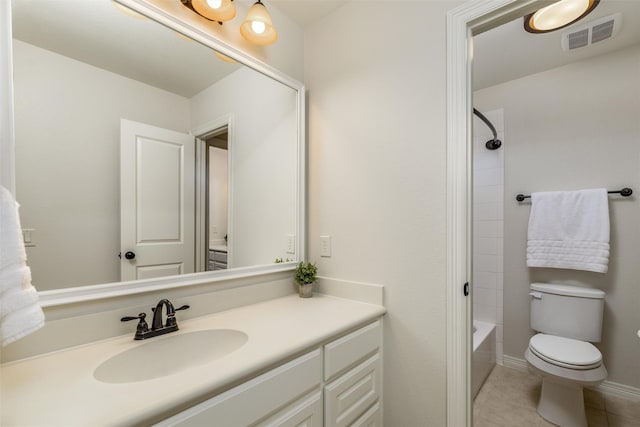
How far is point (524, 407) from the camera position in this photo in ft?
6.36

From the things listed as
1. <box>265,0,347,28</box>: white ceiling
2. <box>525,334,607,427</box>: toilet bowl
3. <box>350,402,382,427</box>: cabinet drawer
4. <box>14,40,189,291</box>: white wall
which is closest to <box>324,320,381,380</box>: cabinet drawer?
<box>350,402,382,427</box>: cabinet drawer

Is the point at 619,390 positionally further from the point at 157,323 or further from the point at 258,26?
the point at 258,26

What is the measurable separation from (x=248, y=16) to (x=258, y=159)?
662 millimetres

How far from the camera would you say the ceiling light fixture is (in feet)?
3.98

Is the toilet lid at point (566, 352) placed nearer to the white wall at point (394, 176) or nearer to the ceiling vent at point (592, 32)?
the white wall at point (394, 176)

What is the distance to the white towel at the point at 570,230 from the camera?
6.51ft

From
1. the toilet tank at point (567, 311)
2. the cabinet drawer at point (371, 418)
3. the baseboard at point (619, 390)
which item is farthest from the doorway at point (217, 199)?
the baseboard at point (619, 390)

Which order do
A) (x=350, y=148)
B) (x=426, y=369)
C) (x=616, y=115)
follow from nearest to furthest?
(x=426, y=369), (x=350, y=148), (x=616, y=115)

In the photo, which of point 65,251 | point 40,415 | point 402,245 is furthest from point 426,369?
point 65,251

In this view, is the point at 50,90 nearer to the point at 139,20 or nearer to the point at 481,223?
the point at 139,20

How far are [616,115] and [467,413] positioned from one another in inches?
88.0

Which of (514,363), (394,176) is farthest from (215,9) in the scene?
(514,363)

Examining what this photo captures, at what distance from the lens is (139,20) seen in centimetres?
112

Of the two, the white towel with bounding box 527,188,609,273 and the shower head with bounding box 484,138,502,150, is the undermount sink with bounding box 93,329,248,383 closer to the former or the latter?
the white towel with bounding box 527,188,609,273
